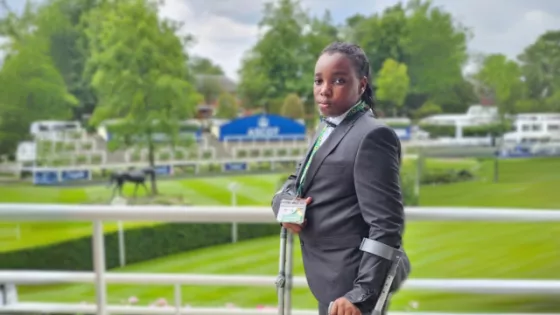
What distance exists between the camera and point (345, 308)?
770 millimetres

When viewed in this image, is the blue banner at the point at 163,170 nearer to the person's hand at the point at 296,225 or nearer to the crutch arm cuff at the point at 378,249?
the person's hand at the point at 296,225

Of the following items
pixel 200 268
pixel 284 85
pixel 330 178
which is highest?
pixel 284 85

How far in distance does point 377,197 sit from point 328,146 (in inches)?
4.8

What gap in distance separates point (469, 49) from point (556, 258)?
64.8 inches

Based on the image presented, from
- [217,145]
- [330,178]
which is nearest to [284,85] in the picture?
[217,145]

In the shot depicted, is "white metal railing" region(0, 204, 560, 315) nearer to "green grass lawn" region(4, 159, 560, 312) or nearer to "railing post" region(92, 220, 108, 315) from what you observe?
"railing post" region(92, 220, 108, 315)

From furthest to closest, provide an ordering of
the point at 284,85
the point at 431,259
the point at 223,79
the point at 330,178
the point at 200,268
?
the point at 223,79 → the point at 284,85 → the point at 200,268 → the point at 431,259 → the point at 330,178

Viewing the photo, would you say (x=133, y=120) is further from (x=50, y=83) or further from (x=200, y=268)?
(x=200, y=268)

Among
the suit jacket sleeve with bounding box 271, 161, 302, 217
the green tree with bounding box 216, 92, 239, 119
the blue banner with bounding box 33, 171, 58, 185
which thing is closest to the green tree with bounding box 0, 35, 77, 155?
the blue banner with bounding box 33, 171, 58, 185

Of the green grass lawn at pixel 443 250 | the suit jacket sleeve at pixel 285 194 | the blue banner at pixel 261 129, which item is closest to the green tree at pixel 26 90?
the green grass lawn at pixel 443 250

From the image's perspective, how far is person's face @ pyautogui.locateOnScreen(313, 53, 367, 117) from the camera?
2.62 ft

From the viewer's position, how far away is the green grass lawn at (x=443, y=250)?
2695 mm

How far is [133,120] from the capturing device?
441cm

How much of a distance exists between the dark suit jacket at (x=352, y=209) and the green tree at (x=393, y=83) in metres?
2.96
